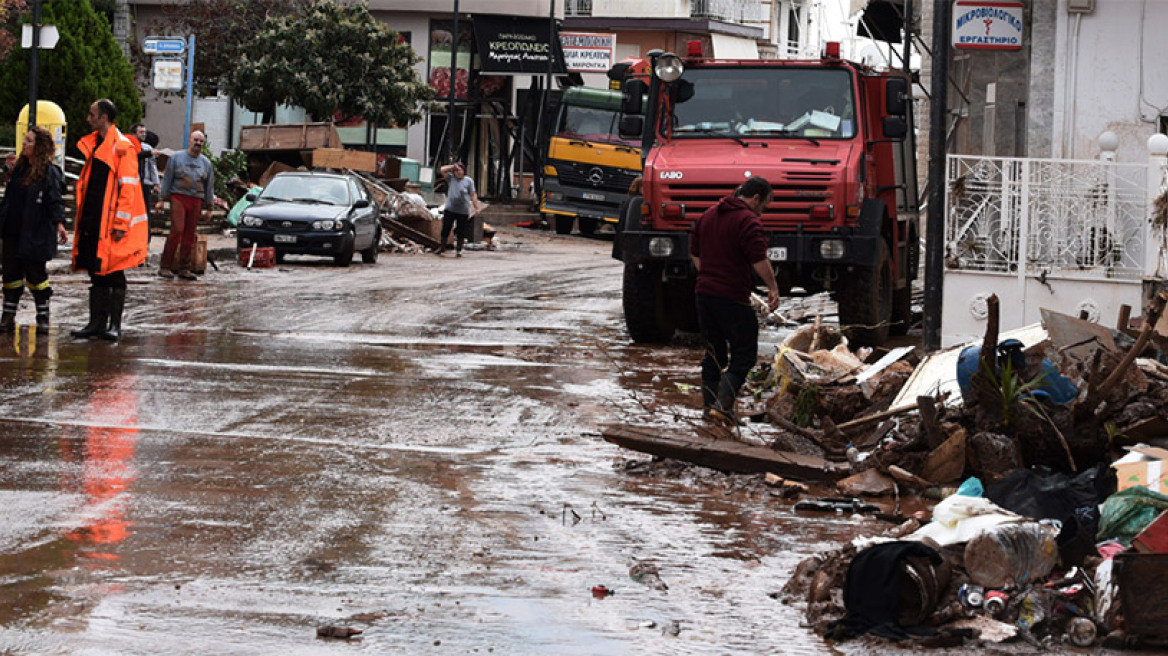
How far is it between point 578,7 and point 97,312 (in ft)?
177

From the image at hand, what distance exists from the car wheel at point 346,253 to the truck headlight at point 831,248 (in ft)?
41.1

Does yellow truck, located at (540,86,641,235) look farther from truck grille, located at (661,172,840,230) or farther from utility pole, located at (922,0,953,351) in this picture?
utility pole, located at (922,0,953,351)

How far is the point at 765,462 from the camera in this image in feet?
29.9

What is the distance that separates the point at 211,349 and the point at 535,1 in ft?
135

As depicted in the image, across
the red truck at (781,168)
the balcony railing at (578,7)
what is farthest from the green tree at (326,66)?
the red truck at (781,168)

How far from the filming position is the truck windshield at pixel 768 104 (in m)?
16.2

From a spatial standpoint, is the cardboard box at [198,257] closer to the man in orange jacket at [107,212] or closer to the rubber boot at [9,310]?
the rubber boot at [9,310]

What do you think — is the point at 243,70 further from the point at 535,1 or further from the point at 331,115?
the point at 535,1

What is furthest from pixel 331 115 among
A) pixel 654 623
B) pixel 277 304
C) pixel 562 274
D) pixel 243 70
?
pixel 654 623

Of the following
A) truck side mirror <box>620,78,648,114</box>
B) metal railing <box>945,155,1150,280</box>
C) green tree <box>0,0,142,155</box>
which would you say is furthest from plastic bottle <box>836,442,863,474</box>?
green tree <box>0,0,142,155</box>

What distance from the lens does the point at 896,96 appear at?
16.2 meters

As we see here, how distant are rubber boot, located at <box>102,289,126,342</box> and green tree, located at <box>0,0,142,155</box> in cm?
2607

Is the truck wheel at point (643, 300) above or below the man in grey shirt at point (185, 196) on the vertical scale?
below

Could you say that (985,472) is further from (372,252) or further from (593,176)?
(593,176)
